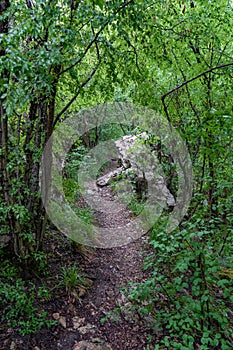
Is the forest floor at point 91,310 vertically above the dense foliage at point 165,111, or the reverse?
the dense foliage at point 165,111

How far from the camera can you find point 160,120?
4.34 metres

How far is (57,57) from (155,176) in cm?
398

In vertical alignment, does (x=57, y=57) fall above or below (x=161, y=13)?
below

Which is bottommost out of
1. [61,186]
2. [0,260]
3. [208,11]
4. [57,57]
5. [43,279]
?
[43,279]

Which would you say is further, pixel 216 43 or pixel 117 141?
pixel 117 141

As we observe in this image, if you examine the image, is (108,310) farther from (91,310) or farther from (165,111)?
(165,111)

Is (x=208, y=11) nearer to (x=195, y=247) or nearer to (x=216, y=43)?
(x=216, y=43)

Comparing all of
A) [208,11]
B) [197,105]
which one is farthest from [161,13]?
[197,105]

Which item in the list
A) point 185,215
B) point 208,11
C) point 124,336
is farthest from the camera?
point 185,215

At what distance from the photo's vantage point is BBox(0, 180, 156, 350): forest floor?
7.54ft

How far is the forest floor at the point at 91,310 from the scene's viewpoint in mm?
2299

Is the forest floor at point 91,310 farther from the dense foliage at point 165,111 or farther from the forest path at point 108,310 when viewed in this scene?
→ the dense foliage at point 165,111

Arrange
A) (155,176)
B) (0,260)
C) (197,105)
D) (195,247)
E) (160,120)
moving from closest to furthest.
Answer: (195,247), (0,260), (197,105), (160,120), (155,176)

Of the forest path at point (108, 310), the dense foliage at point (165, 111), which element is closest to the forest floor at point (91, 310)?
the forest path at point (108, 310)
